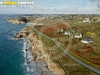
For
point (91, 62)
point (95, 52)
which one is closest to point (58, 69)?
point (91, 62)

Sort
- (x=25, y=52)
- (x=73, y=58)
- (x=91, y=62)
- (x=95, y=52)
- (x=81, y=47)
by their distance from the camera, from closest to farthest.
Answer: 1. (x=91, y=62)
2. (x=73, y=58)
3. (x=95, y=52)
4. (x=81, y=47)
5. (x=25, y=52)

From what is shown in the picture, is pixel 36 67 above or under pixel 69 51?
under

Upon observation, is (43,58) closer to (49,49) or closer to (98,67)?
(49,49)

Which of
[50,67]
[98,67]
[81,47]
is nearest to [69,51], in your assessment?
[81,47]

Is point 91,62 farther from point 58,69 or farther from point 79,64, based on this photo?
point 58,69

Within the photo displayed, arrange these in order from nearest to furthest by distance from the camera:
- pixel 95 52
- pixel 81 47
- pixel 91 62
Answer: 1. pixel 91 62
2. pixel 95 52
3. pixel 81 47

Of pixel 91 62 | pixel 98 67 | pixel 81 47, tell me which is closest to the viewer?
pixel 98 67

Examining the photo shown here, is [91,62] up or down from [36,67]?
up

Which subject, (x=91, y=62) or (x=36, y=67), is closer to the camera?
(x=91, y=62)

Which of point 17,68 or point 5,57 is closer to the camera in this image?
point 17,68
